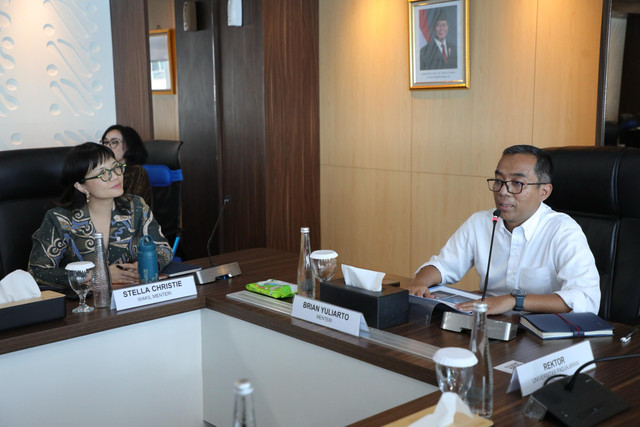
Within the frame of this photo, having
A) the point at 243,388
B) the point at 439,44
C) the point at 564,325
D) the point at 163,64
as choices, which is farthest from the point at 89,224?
the point at 163,64

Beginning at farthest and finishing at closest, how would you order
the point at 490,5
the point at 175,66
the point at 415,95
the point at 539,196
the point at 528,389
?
the point at 175,66, the point at 415,95, the point at 490,5, the point at 539,196, the point at 528,389

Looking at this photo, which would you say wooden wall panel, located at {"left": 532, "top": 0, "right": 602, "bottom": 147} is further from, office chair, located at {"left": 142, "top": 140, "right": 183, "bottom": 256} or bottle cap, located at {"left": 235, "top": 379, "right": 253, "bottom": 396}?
bottle cap, located at {"left": 235, "top": 379, "right": 253, "bottom": 396}

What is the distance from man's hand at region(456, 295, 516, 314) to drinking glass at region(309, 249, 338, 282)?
0.40 metres

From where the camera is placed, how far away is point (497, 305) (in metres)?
1.96

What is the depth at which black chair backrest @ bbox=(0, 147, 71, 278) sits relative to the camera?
2.57 meters

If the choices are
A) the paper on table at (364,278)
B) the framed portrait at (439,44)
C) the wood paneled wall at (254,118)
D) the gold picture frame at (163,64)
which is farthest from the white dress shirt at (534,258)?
the gold picture frame at (163,64)

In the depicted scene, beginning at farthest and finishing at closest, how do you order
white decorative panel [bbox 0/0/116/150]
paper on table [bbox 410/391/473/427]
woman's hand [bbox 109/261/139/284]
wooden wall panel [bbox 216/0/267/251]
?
wooden wall panel [bbox 216/0/267/251] < white decorative panel [bbox 0/0/116/150] < woman's hand [bbox 109/261/139/284] < paper on table [bbox 410/391/473/427]

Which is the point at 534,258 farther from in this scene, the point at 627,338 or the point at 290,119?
the point at 290,119

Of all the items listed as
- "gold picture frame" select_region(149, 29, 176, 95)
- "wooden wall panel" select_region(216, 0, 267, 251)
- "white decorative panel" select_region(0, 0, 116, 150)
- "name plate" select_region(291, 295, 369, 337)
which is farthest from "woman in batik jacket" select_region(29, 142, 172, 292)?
"gold picture frame" select_region(149, 29, 176, 95)

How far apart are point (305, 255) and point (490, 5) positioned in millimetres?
2343

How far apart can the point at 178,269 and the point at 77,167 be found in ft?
1.72

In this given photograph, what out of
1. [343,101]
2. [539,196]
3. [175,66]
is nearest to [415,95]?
[343,101]

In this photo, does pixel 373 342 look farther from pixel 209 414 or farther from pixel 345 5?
pixel 345 5

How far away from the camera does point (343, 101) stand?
4801mm
